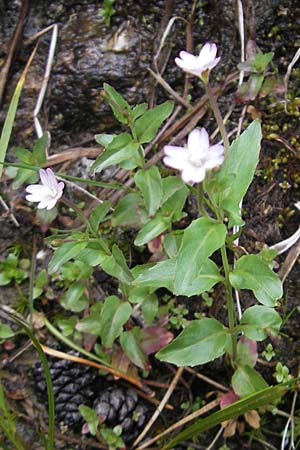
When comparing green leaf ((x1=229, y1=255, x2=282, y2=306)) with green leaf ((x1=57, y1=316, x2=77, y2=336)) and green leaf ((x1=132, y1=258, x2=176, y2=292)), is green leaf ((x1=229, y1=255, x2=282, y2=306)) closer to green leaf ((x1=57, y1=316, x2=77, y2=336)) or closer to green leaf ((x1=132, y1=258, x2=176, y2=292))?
green leaf ((x1=132, y1=258, x2=176, y2=292))

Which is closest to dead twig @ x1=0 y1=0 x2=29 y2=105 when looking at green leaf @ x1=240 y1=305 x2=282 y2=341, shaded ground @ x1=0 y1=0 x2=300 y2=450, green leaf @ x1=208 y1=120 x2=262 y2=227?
shaded ground @ x1=0 y1=0 x2=300 y2=450

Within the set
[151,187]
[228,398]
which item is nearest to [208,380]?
[228,398]

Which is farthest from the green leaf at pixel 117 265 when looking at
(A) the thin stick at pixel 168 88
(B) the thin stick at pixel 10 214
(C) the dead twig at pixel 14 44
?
(C) the dead twig at pixel 14 44

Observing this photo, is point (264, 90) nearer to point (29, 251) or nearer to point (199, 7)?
point (199, 7)

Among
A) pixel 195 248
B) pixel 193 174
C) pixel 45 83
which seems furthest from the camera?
pixel 45 83

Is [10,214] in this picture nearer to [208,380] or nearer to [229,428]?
[208,380]

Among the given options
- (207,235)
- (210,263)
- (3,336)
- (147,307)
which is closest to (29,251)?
(3,336)
